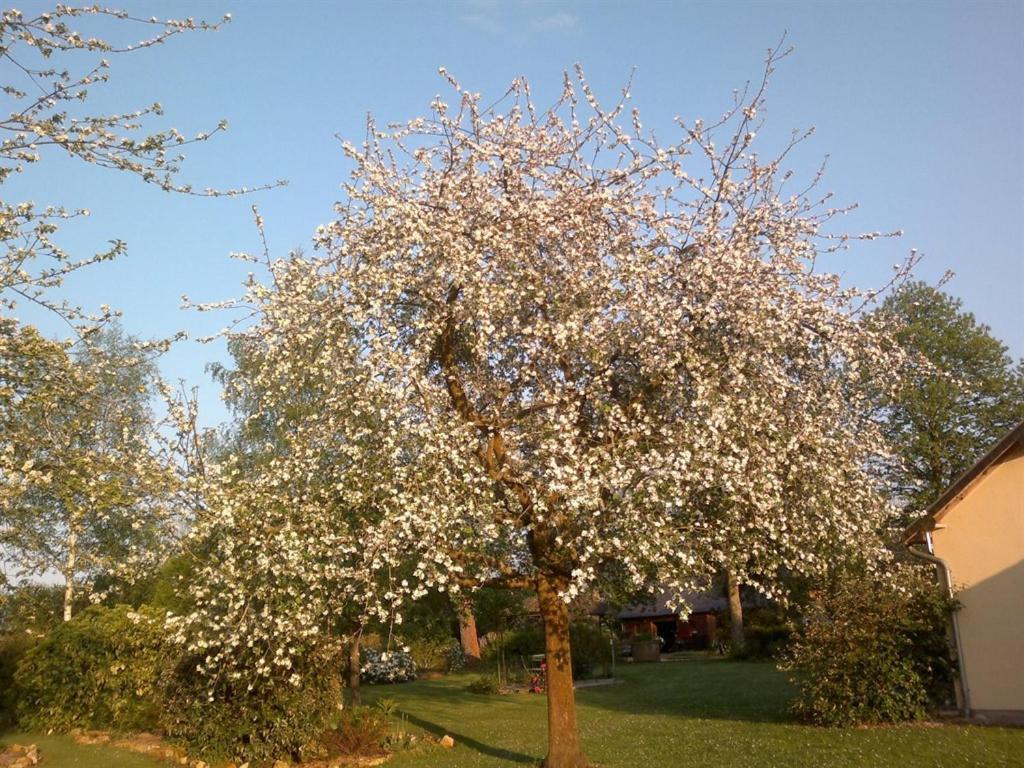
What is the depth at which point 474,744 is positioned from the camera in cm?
1795

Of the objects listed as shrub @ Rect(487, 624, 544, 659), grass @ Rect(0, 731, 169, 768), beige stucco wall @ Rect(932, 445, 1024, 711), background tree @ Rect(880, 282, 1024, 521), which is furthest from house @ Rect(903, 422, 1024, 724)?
shrub @ Rect(487, 624, 544, 659)

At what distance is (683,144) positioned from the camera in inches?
550

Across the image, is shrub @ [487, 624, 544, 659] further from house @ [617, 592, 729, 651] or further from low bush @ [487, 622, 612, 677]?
house @ [617, 592, 729, 651]

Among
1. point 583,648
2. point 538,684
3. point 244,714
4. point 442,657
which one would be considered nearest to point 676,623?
point 442,657

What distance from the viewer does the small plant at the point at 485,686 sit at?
29547 mm

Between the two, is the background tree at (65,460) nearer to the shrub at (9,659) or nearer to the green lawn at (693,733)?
the green lawn at (693,733)

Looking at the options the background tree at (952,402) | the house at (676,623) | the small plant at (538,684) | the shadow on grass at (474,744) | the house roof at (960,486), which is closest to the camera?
the shadow on grass at (474,744)

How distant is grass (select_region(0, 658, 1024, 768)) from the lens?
13.4 meters

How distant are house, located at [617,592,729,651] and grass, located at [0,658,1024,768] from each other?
75.0ft

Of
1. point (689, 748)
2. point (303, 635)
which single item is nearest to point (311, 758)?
point (303, 635)

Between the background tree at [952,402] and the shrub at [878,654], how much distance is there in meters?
11.0

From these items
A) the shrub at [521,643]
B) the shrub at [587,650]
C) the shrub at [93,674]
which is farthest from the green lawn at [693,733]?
the shrub at [521,643]

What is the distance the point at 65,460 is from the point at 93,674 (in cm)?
1393

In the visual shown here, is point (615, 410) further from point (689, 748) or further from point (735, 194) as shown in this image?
point (689, 748)
